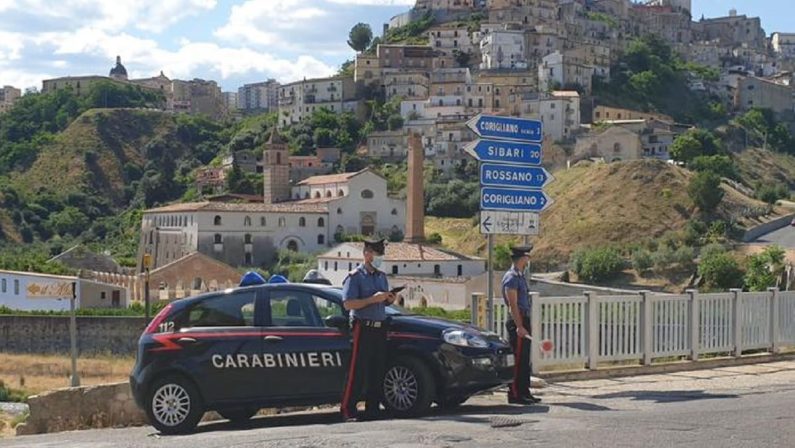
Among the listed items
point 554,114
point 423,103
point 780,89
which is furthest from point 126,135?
point 780,89

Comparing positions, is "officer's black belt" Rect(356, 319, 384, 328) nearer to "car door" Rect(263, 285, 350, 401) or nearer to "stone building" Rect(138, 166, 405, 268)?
"car door" Rect(263, 285, 350, 401)

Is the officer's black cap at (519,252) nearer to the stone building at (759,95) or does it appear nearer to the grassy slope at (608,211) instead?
the grassy slope at (608,211)

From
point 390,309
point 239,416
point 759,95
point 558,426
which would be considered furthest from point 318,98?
point 558,426

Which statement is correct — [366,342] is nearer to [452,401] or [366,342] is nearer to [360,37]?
[452,401]

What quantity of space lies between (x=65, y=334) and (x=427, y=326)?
39.3 m

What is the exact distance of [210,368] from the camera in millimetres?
11188

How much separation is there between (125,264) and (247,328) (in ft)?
259

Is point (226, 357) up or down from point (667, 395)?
up

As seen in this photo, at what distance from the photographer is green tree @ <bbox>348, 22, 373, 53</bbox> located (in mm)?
166250

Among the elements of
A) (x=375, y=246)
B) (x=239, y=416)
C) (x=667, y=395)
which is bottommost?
(x=239, y=416)

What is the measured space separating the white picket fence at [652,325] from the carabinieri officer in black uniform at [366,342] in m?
3.12

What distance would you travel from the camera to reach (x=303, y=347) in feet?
36.9

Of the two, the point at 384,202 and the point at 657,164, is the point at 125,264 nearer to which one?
the point at 384,202

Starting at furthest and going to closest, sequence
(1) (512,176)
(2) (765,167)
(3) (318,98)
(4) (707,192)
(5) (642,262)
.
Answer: (3) (318,98) < (2) (765,167) < (4) (707,192) < (5) (642,262) < (1) (512,176)
